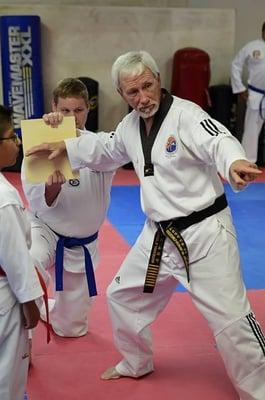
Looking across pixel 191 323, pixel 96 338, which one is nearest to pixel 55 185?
pixel 96 338

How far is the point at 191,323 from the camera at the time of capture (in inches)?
152

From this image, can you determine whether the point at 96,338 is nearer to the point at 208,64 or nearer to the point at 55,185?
the point at 55,185

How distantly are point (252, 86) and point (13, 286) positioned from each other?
260 inches

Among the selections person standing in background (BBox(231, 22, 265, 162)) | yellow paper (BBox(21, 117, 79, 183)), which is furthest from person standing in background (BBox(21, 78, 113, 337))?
person standing in background (BBox(231, 22, 265, 162))

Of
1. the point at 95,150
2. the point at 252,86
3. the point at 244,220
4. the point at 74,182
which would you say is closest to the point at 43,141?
the point at 95,150

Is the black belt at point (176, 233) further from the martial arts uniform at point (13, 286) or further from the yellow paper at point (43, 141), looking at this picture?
the martial arts uniform at point (13, 286)

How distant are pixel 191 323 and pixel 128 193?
132 inches

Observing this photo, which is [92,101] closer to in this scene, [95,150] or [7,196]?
[95,150]

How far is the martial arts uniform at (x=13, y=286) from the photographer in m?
2.23

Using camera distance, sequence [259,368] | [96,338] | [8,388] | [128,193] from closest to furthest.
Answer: [8,388], [259,368], [96,338], [128,193]

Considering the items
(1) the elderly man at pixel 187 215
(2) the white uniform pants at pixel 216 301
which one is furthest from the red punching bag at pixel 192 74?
(2) the white uniform pants at pixel 216 301

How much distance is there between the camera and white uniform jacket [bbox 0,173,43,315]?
222 cm

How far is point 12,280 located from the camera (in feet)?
7.50

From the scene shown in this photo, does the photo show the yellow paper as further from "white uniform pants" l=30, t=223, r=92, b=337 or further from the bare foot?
the bare foot
